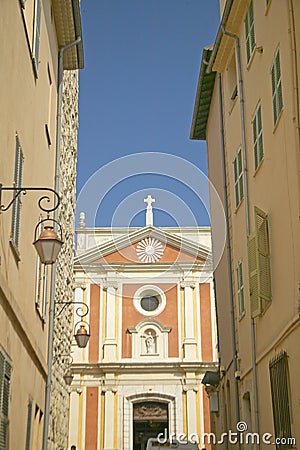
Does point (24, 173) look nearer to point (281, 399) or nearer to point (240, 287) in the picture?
point (281, 399)

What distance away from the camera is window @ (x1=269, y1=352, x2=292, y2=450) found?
10305 millimetres

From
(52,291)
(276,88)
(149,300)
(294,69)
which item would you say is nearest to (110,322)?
(149,300)

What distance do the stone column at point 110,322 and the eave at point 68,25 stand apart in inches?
788

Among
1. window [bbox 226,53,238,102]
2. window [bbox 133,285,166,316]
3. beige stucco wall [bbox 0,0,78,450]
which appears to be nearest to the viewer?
beige stucco wall [bbox 0,0,78,450]

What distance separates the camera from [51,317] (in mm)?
13711

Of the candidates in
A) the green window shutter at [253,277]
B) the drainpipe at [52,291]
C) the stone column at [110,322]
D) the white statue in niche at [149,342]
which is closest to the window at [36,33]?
the drainpipe at [52,291]

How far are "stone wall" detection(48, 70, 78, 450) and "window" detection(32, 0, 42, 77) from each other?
4.49 metres

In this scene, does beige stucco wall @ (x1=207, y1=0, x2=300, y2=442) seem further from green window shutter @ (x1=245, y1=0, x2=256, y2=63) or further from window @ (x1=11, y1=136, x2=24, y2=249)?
window @ (x1=11, y1=136, x2=24, y2=249)

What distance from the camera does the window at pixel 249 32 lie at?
13312 millimetres

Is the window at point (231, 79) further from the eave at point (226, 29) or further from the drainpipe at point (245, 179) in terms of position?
the drainpipe at point (245, 179)

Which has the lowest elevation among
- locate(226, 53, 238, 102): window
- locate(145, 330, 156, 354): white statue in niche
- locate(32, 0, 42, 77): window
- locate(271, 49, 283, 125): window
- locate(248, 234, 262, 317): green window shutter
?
locate(248, 234, 262, 317): green window shutter

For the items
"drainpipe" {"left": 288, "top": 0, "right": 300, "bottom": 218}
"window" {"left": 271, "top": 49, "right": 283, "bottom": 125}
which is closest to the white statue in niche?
"window" {"left": 271, "top": 49, "right": 283, "bottom": 125}

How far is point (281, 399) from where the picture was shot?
10.6 m

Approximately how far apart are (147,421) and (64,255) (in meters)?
18.3
